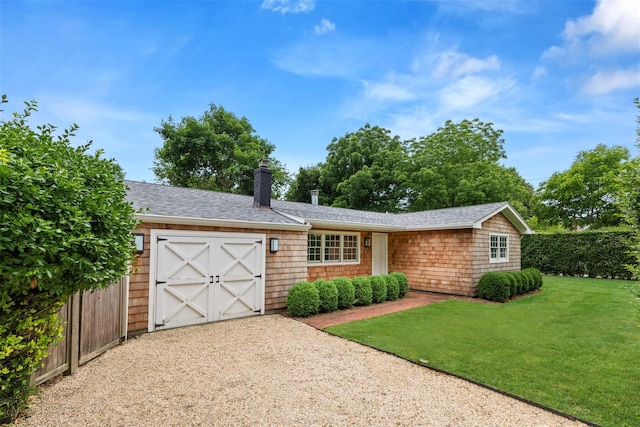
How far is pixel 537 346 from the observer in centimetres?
561

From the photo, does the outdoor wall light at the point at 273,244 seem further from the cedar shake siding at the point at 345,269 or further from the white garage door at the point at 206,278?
the cedar shake siding at the point at 345,269

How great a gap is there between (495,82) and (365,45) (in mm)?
4931

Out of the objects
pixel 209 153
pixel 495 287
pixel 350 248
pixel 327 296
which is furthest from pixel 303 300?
pixel 209 153

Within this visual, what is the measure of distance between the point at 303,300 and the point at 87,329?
4243 millimetres

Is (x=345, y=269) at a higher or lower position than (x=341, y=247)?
lower

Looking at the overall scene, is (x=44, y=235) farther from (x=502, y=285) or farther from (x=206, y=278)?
(x=502, y=285)

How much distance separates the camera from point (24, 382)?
9.82 feet

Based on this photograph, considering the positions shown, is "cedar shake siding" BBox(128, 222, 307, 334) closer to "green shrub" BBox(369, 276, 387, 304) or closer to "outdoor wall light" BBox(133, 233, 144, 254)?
"outdoor wall light" BBox(133, 233, 144, 254)

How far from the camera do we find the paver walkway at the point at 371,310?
285 inches

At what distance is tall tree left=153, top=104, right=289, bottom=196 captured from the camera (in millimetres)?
25734

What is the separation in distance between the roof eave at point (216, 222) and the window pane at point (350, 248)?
3.37 meters

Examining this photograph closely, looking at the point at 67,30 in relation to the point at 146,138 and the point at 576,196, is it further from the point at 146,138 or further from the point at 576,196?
the point at 576,196

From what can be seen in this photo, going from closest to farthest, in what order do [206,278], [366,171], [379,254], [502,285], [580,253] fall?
[206,278] → [502,285] → [379,254] → [580,253] → [366,171]

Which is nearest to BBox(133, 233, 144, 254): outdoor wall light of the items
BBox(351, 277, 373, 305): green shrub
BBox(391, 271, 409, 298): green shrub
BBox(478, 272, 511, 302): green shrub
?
BBox(351, 277, 373, 305): green shrub
